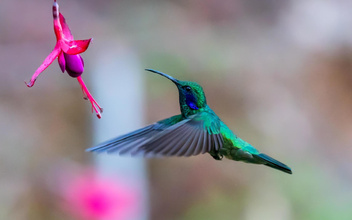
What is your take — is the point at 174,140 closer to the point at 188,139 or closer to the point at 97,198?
the point at 188,139

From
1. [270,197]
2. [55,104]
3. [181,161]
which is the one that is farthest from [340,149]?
[55,104]

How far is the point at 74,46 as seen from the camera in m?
0.73

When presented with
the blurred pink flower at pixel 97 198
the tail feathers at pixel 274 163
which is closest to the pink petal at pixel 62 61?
the tail feathers at pixel 274 163

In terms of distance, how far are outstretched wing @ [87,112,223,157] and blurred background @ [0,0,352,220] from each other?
998 mm

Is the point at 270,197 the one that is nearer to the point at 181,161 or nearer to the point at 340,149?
the point at 181,161

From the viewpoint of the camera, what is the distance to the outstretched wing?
0.75 meters

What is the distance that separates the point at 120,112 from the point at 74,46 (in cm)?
157

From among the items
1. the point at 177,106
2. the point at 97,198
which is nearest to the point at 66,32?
the point at 97,198

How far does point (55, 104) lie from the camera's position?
2.71 meters

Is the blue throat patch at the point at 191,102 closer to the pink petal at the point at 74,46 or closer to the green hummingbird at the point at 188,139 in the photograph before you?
the green hummingbird at the point at 188,139

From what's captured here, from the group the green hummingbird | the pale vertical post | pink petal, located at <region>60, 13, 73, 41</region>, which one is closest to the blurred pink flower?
the pale vertical post

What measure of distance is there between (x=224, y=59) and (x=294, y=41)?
0.49 metres

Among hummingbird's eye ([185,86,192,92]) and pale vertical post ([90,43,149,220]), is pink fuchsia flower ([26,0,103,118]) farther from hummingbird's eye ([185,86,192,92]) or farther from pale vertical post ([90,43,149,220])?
pale vertical post ([90,43,149,220])

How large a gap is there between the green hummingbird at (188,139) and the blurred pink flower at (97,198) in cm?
93
